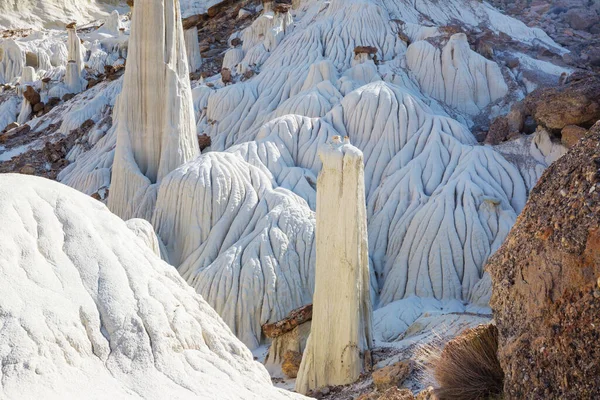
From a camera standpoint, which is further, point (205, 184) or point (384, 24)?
point (384, 24)

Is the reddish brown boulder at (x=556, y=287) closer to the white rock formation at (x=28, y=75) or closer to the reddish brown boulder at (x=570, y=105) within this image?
the reddish brown boulder at (x=570, y=105)

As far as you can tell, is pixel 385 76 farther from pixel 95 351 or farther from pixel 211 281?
pixel 95 351

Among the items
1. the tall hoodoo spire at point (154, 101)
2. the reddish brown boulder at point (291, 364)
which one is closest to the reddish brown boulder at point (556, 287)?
the reddish brown boulder at point (291, 364)

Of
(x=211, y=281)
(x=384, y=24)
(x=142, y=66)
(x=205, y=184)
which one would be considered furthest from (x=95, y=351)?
(x=384, y=24)

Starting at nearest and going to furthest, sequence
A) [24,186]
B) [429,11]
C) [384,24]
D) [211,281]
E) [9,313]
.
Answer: [9,313]
[24,186]
[211,281]
[384,24]
[429,11]

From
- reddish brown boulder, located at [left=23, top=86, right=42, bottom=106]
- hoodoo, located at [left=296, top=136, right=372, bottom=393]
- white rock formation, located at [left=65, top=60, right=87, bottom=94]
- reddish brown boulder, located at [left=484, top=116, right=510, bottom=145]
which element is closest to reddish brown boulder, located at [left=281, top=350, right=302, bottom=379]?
hoodoo, located at [left=296, top=136, right=372, bottom=393]

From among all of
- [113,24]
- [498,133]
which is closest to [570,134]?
[498,133]
